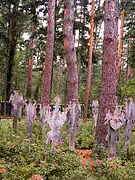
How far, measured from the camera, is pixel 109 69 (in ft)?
25.7

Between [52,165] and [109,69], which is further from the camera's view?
[109,69]

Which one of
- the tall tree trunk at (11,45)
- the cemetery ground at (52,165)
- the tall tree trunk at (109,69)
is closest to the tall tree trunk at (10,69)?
the tall tree trunk at (11,45)

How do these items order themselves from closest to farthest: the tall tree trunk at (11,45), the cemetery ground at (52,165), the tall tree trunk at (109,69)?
the cemetery ground at (52,165) < the tall tree trunk at (109,69) < the tall tree trunk at (11,45)

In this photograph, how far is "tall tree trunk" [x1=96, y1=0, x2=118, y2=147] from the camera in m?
7.84

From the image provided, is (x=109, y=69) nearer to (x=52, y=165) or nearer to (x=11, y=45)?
(x=52, y=165)

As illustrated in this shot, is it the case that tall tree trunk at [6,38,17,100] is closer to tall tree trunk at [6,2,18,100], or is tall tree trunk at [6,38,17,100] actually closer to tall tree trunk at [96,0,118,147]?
tall tree trunk at [6,2,18,100]

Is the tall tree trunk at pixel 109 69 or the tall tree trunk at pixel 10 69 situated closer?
the tall tree trunk at pixel 109 69

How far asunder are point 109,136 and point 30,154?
2184 millimetres

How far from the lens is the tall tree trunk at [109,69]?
784 centimetres

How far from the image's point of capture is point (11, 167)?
5.35 m

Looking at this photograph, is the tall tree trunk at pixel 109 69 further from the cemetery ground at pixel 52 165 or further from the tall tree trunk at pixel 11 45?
the tall tree trunk at pixel 11 45

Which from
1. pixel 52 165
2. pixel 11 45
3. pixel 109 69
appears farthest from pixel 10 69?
pixel 52 165

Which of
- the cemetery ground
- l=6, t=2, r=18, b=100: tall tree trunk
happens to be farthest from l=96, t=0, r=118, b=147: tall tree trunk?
l=6, t=2, r=18, b=100: tall tree trunk

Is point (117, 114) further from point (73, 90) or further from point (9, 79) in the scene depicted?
point (9, 79)
